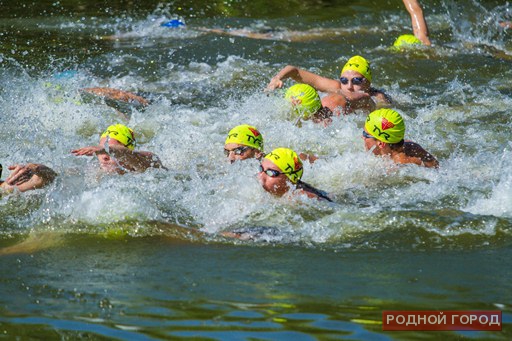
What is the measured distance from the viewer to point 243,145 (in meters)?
9.40

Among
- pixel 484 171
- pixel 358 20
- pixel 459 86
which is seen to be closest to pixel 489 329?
pixel 484 171

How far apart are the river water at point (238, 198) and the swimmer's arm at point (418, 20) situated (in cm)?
41

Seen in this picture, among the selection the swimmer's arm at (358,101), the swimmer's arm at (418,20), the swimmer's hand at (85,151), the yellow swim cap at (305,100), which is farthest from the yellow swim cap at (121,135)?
the swimmer's arm at (418,20)

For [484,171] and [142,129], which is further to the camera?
[142,129]

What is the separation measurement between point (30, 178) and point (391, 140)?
419 cm

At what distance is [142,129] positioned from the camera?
38.5 feet

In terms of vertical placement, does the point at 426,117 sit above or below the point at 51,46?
below

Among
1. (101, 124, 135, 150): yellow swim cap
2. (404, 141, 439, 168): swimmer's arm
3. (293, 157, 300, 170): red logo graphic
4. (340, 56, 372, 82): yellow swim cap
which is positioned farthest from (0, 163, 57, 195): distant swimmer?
(340, 56, 372, 82): yellow swim cap

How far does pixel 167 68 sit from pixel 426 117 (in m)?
4.61

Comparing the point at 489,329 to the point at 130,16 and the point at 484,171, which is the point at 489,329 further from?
the point at 130,16

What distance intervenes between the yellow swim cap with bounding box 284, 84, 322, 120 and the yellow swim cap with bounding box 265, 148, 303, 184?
2911 millimetres

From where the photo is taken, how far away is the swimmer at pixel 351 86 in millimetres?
11953

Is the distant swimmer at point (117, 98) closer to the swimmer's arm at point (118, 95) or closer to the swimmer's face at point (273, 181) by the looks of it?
the swimmer's arm at point (118, 95)

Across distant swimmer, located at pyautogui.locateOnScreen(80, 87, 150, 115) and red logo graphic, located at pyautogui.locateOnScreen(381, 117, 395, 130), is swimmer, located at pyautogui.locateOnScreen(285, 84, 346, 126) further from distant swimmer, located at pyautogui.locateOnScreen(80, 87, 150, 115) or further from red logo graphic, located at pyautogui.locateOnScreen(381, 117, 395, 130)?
distant swimmer, located at pyautogui.locateOnScreen(80, 87, 150, 115)
